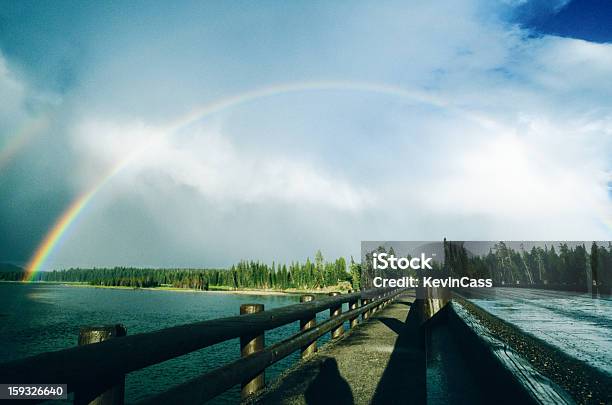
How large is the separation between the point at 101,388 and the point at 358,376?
11.6 feet

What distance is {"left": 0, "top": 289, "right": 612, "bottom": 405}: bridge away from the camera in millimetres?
1901

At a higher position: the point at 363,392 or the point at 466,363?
the point at 466,363

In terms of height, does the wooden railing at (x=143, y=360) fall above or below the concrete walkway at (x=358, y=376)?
above

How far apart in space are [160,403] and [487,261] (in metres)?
174

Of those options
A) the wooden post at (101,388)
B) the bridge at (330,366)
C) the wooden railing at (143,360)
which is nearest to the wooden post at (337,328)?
the bridge at (330,366)

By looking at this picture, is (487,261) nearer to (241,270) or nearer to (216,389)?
(241,270)

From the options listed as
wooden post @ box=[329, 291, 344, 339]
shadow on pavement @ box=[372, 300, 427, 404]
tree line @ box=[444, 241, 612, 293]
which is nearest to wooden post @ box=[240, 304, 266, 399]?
shadow on pavement @ box=[372, 300, 427, 404]

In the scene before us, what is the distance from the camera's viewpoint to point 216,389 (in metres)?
3.03

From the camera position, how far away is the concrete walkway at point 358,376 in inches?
161

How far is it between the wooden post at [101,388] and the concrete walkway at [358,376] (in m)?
2.14

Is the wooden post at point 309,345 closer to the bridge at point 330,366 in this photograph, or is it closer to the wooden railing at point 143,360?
the bridge at point 330,366

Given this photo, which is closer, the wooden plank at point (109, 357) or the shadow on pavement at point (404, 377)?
the wooden plank at point (109, 357)

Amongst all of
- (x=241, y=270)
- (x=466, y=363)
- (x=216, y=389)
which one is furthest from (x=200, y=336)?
(x=241, y=270)

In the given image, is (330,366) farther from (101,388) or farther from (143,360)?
(101,388)
